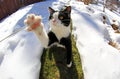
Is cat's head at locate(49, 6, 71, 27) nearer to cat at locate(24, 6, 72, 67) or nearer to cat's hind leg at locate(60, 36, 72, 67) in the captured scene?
cat at locate(24, 6, 72, 67)

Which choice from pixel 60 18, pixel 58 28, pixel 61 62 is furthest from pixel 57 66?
→ pixel 60 18

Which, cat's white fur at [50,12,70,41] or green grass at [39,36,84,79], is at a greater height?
cat's white fur at [50,12,70,41]

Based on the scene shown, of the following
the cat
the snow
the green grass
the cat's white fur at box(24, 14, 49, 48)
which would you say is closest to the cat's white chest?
the cat

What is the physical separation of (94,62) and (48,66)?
0.69 meters

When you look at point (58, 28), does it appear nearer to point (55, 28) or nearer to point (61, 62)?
point (55, 28)

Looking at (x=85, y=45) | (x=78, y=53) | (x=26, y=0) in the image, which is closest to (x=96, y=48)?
(x=85, y=45)

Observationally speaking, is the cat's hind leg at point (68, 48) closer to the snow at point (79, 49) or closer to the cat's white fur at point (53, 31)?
the cat's white fur at point (53, 31)

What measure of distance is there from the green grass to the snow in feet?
0.26

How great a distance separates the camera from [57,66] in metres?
3.05

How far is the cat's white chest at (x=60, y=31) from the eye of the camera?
295 cm

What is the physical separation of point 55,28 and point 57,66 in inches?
17.6

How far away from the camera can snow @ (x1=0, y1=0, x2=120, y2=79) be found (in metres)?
2.99

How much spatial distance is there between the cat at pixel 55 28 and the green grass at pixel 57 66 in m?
0.09

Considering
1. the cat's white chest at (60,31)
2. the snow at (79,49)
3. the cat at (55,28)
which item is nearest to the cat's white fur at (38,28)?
the cat at (55,28)
